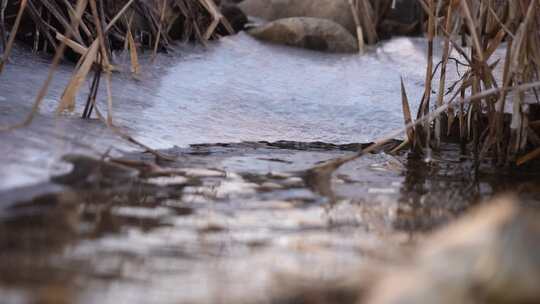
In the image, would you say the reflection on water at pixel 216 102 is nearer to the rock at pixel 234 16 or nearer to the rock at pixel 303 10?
the rock at pixel 234 16

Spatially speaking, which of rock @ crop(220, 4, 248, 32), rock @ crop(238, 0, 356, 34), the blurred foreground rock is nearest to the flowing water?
the blurred foreground rock

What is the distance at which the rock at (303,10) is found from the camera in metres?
6.35

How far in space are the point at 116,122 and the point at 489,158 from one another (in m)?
1.24

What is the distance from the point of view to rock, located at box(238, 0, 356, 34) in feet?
20.8

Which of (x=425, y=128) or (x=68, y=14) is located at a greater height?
(x=68, y=14)

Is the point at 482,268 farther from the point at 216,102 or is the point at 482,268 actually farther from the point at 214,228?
the point at 216,102

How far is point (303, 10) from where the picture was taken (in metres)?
6.53

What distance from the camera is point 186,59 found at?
14.2ft

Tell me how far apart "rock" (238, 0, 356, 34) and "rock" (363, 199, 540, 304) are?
16.4ft

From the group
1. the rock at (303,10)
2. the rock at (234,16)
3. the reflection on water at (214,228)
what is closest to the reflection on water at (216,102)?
the reflection on water at (214,228)

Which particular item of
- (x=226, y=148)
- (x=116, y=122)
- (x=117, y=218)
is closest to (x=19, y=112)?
(x=116, y=122)

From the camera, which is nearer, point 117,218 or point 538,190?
point 117,218

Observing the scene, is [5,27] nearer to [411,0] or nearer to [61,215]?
[61,215]

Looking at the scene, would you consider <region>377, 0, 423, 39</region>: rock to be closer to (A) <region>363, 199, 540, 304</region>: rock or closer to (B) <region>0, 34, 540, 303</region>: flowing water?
(B) <region>0, 34, 540, 303</region>: flowing water
